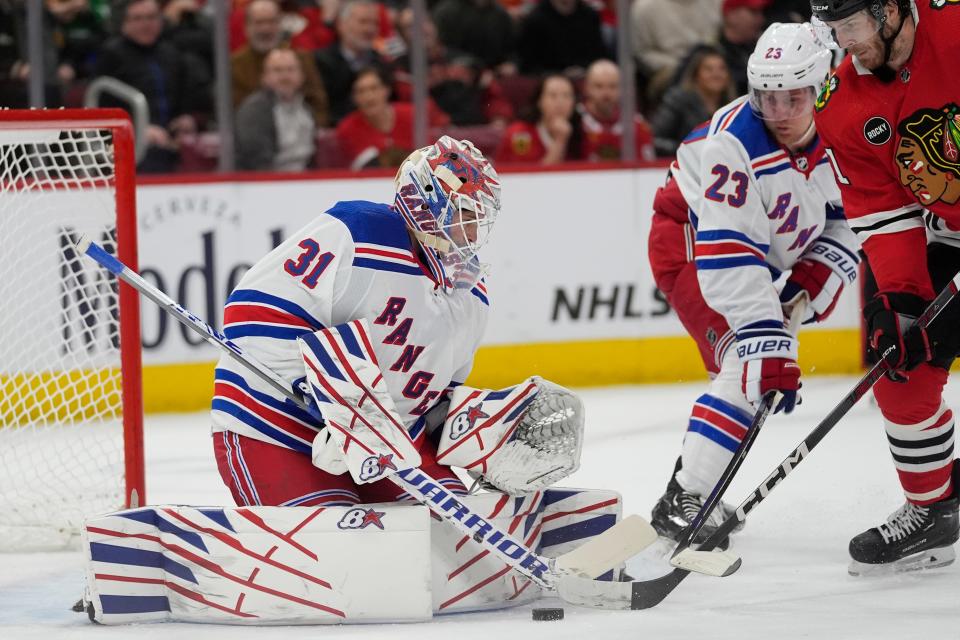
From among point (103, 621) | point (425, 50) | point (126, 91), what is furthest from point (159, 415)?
point (103, 621)

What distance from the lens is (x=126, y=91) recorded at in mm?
4926

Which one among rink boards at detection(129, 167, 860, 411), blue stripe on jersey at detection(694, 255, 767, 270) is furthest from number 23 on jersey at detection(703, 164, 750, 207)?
rink boards at detection(129, 167, 860, 411)

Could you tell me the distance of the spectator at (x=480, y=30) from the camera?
547cm

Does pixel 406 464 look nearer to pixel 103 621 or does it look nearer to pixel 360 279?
pixel 360 279

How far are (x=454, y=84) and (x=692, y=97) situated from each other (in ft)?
2.97

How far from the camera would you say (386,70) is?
532 centimetres

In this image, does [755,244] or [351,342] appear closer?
A: [351,342]

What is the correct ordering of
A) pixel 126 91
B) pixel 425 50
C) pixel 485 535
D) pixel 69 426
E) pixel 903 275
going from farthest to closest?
1. pixel 425 50
2. pixel 126 91
3. pixel 69 426
4. pixel 903 275
5. pixel 485 535

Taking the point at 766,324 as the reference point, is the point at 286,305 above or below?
above

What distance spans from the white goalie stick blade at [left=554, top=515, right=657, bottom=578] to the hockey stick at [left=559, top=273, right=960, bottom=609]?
3 centimetres

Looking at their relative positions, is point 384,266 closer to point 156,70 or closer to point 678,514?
point 678,514

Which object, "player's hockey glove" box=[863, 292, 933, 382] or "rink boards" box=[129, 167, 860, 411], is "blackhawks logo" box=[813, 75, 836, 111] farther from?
"rink boards" box=[129, 167, 860, 411]

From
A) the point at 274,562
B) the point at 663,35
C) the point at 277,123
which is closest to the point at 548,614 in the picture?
the point at 274,562

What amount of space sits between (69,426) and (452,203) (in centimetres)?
171
